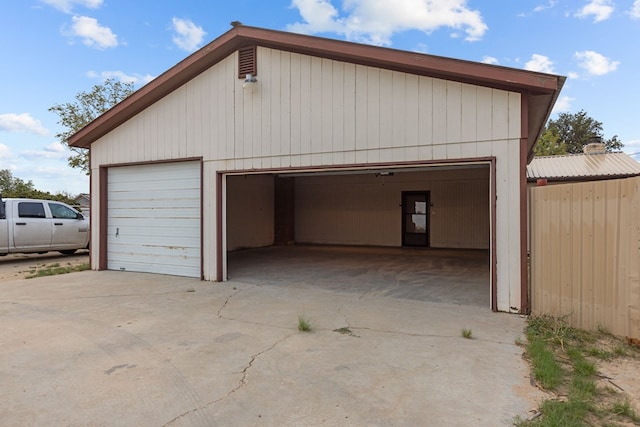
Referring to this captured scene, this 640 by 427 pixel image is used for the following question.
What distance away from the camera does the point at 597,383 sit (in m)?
3.19

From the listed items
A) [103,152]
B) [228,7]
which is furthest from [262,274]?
[228,7]

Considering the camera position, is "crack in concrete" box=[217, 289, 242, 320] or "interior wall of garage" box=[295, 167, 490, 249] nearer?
"crack in concrete" box=[217, 289, 242, 320]

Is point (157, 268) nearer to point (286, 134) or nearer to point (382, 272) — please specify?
point (286, 134)

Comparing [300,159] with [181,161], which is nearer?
[300,159]

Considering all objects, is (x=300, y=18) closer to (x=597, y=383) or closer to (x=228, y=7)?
(x=228, y=7)

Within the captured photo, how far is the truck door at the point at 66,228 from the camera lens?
1177 centimetres

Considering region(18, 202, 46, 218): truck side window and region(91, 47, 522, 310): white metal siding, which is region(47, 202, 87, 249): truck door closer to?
region(18, 202, 46, 218): truck side window

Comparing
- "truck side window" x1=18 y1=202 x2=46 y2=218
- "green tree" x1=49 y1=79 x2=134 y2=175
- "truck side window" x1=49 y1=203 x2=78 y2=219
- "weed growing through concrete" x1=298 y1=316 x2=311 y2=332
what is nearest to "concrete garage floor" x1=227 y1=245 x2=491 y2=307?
"weed growing through concrete" x1=298 y1=316 x2=311 y2=332

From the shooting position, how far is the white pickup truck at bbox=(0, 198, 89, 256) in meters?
10.7

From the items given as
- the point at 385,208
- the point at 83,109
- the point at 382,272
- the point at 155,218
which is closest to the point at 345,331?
the point at 382,272

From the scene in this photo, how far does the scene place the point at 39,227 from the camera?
11.3 metres

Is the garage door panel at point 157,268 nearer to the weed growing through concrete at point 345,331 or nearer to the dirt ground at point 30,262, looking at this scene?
Answer: the dirt ground at point 30,262

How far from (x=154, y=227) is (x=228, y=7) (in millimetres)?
7369

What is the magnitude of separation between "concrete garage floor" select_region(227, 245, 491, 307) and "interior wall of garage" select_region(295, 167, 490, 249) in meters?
1.48
